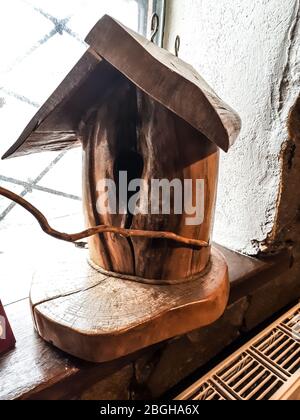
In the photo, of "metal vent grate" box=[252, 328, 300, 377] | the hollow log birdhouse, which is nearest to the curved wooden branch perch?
the hollow log birdhouse

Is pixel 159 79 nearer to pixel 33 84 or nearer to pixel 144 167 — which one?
pixel 144 167

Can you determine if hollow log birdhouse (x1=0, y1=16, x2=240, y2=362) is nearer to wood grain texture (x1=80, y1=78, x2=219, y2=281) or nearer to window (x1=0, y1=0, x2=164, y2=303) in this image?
wood grain texture (x1=80, y1=78, x2=219, y2=281)

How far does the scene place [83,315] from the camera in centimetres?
46

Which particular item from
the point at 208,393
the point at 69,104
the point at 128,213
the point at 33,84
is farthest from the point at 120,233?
the point at 33,84

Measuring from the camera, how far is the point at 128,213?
50 cm

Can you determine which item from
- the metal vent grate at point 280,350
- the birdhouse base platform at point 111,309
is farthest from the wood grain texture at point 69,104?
the metal vent grate at point 280,350

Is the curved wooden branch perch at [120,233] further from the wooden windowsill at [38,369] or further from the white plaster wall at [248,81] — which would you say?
the white plaster wall at [248,81]

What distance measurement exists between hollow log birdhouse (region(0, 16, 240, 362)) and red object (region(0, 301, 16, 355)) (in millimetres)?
44

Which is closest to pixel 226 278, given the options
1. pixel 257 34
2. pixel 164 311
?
pixel 164 311

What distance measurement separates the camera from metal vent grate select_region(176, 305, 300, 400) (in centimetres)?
64

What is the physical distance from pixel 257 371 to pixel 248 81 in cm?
74

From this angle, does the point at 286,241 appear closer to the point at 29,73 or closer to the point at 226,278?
the point at 226,278

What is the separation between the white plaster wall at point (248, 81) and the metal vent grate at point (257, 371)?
0.83 ft

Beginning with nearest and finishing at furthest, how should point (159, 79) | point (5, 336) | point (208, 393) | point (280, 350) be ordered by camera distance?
point (159, 79), point (5, 336), point (208, 393), point (280, 350)
